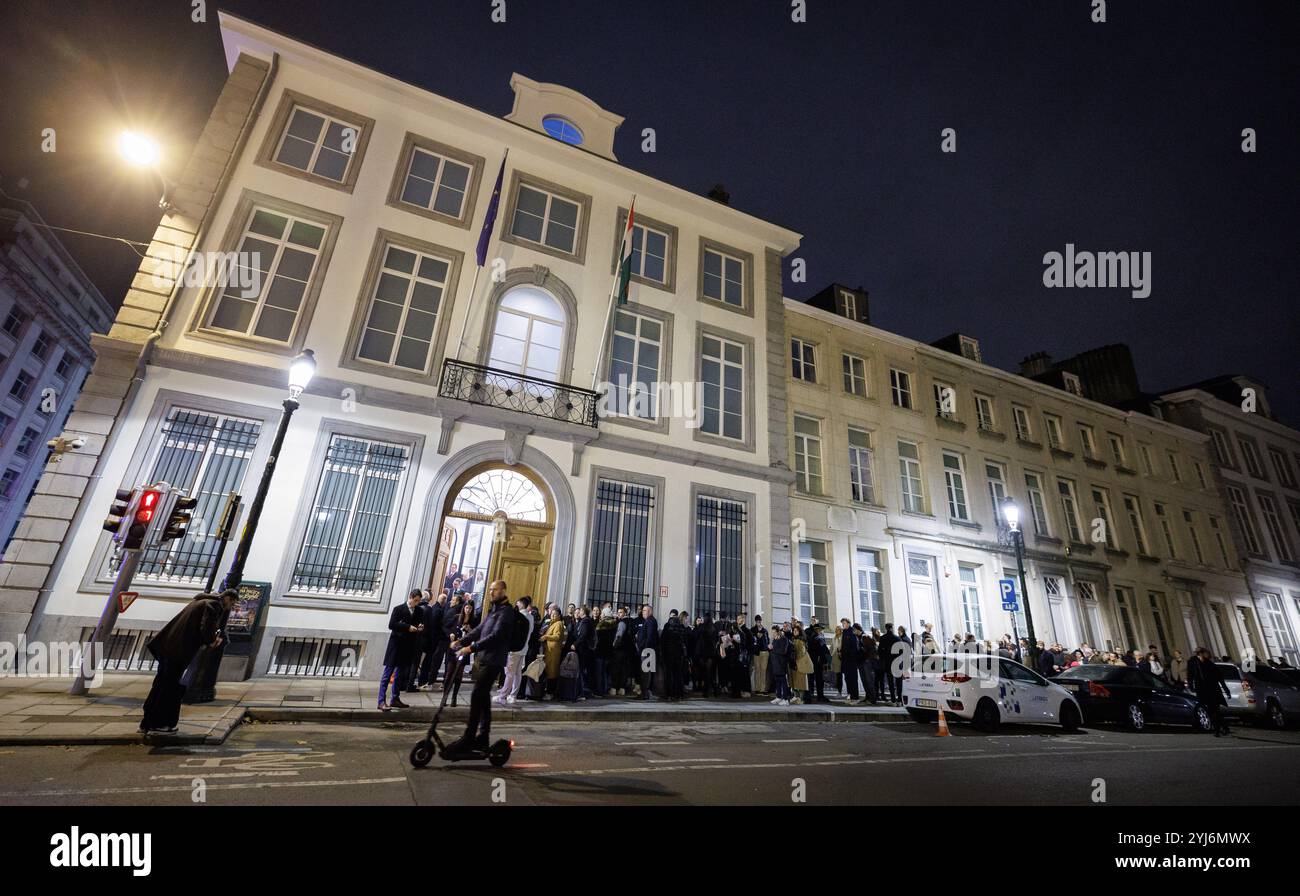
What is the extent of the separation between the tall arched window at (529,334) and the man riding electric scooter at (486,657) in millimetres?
9050

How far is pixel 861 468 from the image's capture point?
19125 millimetres

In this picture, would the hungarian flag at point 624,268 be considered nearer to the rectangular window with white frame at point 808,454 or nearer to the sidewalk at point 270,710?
the rectangular window with white frame at point 808,454

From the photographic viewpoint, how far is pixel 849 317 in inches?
861

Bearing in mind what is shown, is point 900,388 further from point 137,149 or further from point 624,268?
point 137,149

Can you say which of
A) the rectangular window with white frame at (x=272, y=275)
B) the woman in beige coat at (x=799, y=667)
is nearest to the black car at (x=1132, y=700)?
the woman in beige coat at (x=799, y=667)

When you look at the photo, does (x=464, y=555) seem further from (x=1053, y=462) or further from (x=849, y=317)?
(x=1053, y=462)

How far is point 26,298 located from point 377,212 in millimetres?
38681

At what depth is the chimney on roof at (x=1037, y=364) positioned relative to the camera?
2827 cm

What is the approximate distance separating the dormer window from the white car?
1724cm

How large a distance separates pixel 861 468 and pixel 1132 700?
9.14 m

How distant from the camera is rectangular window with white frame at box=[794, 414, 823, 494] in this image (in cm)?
1777

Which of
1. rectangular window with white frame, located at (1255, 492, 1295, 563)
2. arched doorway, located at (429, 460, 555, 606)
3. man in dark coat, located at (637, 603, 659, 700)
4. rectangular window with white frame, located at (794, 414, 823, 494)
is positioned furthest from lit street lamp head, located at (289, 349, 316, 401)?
rectangular window with white frame, located at (1255, 492, 1295, 563)

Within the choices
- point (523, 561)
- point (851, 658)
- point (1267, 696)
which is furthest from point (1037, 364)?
point (523, 561)

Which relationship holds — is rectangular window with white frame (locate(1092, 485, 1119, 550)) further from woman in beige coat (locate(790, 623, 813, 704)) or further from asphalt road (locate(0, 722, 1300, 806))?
woman in beige coat (locate(790, 623, 813, 704))
